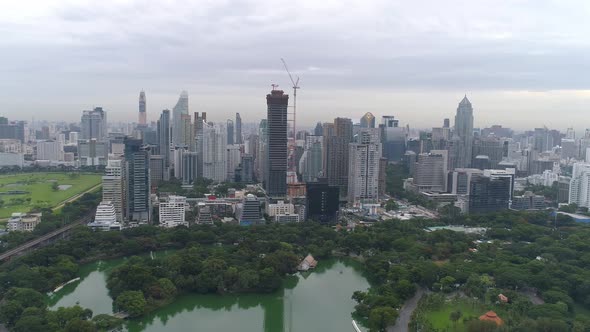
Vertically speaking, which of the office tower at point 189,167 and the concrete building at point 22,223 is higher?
the office tower at point 189,167

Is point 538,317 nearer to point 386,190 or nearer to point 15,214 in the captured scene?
point 15,214

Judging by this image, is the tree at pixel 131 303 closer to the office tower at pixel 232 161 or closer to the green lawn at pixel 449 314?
the green lawn at pixel 449 314

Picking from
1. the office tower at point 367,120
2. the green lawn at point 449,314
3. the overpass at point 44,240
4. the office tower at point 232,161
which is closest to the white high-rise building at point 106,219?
the overpass at point 44,240

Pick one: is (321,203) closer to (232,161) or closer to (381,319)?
(381,319)

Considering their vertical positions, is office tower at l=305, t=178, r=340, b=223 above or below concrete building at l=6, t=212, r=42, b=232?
above

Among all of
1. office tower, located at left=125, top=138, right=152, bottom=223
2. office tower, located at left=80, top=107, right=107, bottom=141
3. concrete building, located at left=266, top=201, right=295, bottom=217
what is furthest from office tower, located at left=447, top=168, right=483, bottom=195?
office tower, located at left=80, top=107, right=107, bottom=141

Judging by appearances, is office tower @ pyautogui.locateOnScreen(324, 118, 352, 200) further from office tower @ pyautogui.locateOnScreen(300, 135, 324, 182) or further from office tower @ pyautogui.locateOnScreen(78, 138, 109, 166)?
office tower @ pyautogui.locateOnScreen(78, 138, 109, 166)
